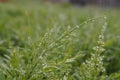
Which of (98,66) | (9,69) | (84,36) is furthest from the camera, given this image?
(84,36)

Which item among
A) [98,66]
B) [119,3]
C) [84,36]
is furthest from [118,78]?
[119,3]

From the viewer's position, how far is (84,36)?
2775 millimetres

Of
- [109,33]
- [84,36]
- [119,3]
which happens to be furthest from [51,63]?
[119,3]

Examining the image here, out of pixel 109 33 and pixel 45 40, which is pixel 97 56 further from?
pixel 109 33

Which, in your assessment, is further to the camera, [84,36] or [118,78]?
[84,36]

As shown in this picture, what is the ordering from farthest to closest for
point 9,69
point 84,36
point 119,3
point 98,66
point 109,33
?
point 119,3 → point 109,33 → point 84,36 → point 9,69 → point 98,66

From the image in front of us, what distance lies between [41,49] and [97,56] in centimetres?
23

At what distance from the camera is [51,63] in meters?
1.41

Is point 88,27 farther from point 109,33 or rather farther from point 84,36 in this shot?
point 84,36

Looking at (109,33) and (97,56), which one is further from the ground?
(97,56)

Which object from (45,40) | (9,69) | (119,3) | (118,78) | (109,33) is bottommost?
(119,3)

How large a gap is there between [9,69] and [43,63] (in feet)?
0.57

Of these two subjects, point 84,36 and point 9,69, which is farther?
point 84,36

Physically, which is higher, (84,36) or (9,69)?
(9,69)
